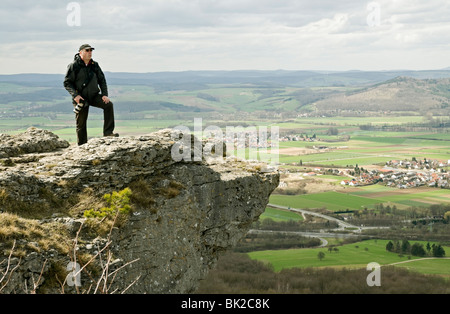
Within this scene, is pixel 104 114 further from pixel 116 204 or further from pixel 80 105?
pixel 116 204

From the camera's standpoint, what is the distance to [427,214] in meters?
88.8

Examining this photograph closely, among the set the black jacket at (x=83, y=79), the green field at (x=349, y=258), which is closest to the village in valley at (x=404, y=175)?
the green field at (x=349, y=258)

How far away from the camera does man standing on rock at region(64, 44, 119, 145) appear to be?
12938 mm

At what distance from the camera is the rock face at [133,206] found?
9.57m

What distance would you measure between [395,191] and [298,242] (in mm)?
41418

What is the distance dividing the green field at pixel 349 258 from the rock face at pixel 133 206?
153ft

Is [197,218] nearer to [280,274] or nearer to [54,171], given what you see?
[54,171]

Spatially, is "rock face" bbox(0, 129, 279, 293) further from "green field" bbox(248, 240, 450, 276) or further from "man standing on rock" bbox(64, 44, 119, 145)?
"green field" bbox(248, 240, 450, 276)

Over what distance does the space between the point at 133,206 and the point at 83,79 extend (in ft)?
14.2

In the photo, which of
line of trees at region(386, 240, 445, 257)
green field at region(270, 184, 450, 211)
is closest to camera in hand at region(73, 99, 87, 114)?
line of trees at region(386, 240, 445, 257)

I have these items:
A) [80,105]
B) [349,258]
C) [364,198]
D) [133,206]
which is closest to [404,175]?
[364,198]

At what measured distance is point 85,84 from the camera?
1314 cm
